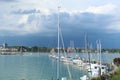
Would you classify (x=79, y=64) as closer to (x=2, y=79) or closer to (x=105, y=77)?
(x=2, y=79)

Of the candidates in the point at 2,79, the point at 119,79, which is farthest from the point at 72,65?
the point at 119,79

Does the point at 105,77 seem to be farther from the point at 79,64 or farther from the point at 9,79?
the point at 79,64

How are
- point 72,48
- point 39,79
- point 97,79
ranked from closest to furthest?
point 97,79 → point 39,79 → point 72,48

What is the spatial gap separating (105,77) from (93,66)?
30.6 m

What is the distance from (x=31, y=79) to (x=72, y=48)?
50731 millimetres

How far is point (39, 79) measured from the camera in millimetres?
71688

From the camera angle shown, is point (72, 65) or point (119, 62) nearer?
point (119, 62)

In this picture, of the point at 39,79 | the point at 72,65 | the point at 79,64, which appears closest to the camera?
the point at 39,79

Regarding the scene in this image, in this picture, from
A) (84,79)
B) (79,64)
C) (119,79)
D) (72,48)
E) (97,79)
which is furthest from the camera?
(72,48)

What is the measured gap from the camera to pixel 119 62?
75.9m

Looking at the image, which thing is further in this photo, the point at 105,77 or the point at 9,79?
the point at 9,79

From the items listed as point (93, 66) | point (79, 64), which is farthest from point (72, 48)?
point (93, 66)

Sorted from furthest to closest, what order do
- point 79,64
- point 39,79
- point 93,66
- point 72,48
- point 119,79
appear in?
point 72,48
point 79,64
point 93,66
point 39,79
point 119,79

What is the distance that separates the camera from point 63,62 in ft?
412
